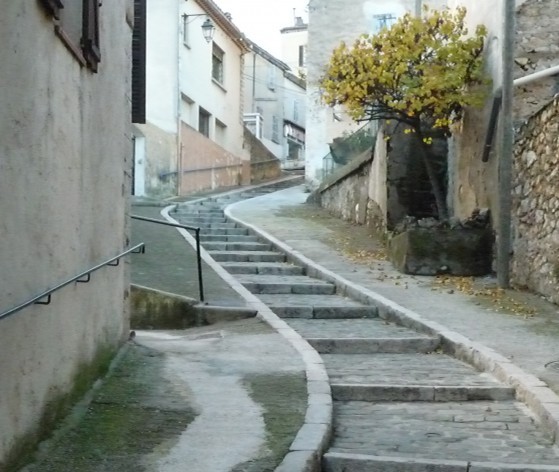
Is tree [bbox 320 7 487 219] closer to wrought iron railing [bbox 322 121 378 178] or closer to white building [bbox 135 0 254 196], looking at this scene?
wrought iron railing [bbox 322 121 378 178]

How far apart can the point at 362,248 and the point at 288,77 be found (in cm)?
3028

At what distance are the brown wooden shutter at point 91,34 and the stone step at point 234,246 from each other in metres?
8.11

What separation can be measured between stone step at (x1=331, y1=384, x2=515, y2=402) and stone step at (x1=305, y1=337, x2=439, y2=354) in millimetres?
1554

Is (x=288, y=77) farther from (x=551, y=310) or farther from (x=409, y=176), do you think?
(x=551, y=310)

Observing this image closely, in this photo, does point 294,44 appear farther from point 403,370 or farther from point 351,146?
point 403,370

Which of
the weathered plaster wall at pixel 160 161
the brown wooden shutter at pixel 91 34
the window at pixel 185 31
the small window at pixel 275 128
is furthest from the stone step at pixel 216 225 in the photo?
the small window at pixel 275 128

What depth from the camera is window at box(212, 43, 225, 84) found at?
2769 centimetres

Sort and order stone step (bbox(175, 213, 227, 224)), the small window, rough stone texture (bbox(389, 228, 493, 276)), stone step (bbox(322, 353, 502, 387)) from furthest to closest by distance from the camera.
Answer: the small window
stone step (bbox(175, 213, 227, 224))
rough stone texture (bbox(389, 228, 493, 276))
stone step (bbox(322, 353, 502, 387))

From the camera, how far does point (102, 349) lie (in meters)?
5.93

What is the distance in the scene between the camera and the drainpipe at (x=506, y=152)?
9.90 m

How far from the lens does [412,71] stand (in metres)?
11.8

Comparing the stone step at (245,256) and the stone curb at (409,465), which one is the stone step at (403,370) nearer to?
the stone curb at (409,465)

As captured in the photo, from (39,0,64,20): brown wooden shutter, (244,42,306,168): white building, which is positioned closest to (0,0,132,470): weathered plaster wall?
(39,0,64,20): brown wooden shutter

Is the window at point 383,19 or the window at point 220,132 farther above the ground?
the window at point 383,19
